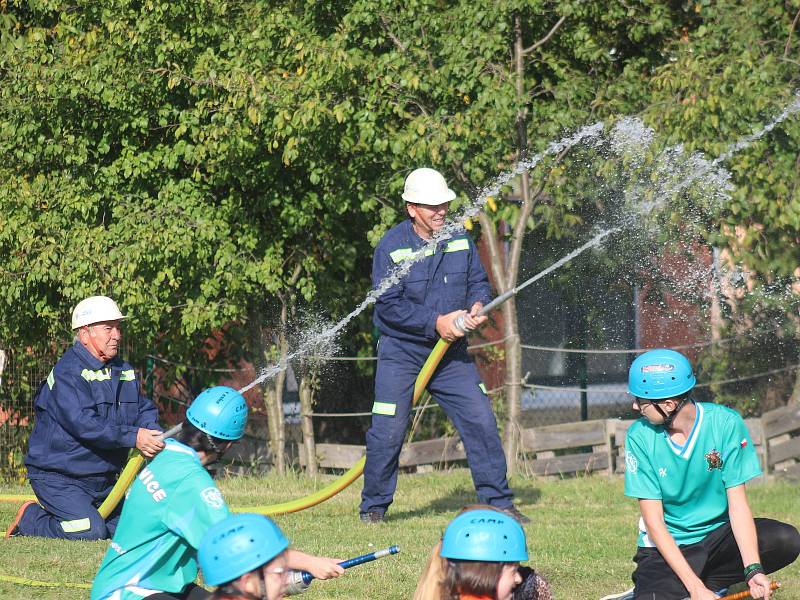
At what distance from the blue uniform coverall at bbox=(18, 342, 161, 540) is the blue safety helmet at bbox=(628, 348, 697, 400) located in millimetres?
3410

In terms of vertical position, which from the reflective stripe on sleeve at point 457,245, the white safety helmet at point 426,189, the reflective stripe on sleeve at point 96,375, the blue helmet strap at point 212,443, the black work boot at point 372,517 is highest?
the white safety helmet at point 426,189

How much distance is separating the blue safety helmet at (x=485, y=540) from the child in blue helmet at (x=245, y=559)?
49 cm

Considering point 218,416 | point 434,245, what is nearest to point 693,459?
point 218,416

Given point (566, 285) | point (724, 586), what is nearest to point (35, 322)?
point (566, 285)

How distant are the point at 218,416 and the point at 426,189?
10.6 ft

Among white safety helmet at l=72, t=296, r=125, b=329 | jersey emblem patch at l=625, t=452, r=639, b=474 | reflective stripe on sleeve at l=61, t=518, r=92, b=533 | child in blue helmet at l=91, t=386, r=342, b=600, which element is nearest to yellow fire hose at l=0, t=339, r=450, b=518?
reflective stripe on sleeve at l=61, t=518, r=92, b=533

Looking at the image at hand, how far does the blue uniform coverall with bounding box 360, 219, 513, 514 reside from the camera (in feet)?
24.3

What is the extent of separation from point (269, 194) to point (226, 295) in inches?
36.4

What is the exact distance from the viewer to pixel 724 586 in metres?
4.98

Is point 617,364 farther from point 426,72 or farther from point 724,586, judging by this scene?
point 724,586

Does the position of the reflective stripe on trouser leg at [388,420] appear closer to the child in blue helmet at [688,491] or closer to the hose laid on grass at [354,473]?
A: the hose laid on grass at [354,473]

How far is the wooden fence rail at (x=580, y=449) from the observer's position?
377 inches

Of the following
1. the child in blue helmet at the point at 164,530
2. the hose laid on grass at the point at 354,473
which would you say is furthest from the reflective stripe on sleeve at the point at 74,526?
the child in blue helmet at the point at 164,530

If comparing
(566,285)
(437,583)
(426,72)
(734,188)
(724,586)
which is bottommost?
(724,586)
